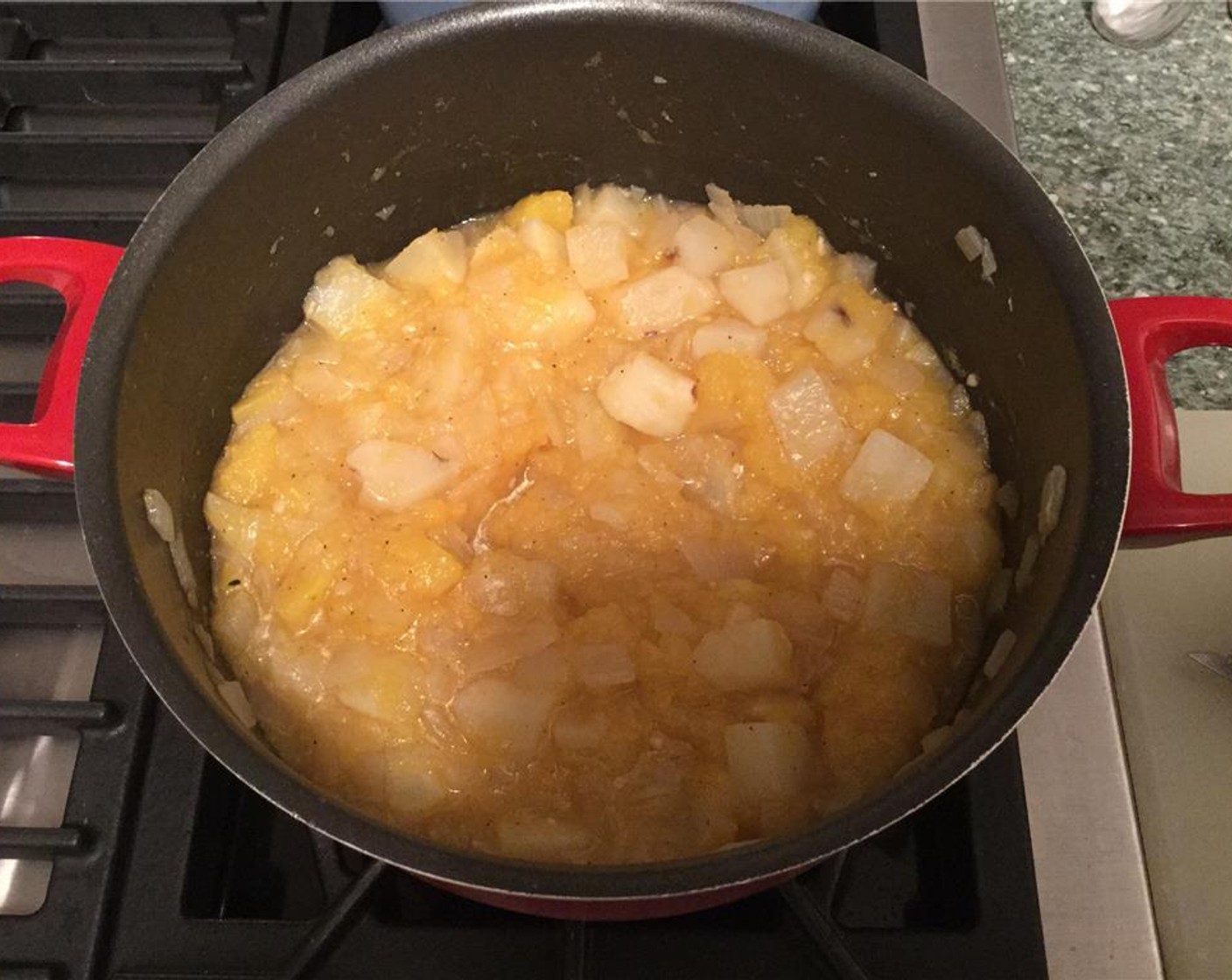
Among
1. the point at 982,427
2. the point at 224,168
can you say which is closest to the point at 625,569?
the point at 982,427

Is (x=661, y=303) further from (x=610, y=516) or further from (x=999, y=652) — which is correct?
(x=999, y=652)

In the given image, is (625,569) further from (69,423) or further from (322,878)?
(69,423)

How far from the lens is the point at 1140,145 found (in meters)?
1.63

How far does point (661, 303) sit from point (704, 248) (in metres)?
0.11

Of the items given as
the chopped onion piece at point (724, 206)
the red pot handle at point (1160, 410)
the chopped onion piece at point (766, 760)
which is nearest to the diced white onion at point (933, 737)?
the chopped onion piece at point (766, 760)

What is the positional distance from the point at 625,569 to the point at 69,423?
594mm

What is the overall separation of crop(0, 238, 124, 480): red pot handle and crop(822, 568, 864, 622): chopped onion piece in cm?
80

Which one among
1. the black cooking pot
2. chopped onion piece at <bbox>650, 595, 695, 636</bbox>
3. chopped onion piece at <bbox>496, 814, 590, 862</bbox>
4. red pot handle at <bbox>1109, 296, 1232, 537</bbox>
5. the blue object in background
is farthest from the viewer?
the blue object in background

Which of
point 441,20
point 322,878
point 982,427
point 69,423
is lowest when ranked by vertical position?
point 322,878

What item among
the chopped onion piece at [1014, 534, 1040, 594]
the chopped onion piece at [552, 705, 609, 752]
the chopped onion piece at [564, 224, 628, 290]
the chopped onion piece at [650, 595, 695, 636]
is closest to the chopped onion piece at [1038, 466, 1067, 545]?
the chopped onion piece at [1014, 534, 1040, 594]

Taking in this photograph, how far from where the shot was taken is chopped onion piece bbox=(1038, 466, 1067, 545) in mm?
1040

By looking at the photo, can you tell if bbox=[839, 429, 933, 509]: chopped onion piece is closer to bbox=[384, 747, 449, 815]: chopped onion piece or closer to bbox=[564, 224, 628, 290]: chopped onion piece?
bbox=[564, 224, 628, 290]: chopped onion piece

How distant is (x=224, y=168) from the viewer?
1111 millimetres

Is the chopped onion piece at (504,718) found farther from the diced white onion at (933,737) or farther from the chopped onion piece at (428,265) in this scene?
the chopped onion piece at (428,265)
